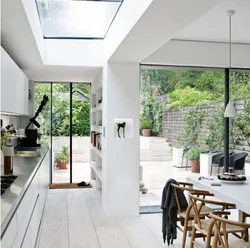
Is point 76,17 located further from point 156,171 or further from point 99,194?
point 99,194

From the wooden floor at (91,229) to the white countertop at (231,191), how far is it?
763 mm

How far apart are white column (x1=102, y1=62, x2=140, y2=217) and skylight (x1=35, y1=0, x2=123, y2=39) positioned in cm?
59

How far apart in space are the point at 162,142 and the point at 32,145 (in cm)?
230

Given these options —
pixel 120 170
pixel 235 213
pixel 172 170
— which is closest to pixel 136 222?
pixel 120 170

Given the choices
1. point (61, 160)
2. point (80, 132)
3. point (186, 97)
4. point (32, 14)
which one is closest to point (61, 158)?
point (61, 160)

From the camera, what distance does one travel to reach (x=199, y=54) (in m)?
5.33

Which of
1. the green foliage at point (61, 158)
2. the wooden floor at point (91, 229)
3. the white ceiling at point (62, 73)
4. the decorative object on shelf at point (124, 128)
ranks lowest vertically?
the wooden floor at point (91, 229)

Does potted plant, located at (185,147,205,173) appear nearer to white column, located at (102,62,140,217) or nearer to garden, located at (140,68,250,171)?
garden, located at (140,68,250,171)

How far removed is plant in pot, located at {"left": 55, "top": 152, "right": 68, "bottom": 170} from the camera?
7.21m

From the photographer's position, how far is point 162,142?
18.0ft

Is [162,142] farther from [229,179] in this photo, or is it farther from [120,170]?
[229,179]

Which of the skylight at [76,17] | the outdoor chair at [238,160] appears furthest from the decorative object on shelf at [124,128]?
the outdoor chair at [238,160]

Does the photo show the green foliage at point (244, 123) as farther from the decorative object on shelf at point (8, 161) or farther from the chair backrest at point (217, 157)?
the decorative object on shelf at point (8, 161)

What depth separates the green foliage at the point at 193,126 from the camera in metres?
→ 5.57
